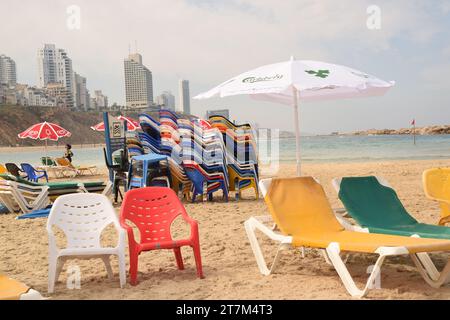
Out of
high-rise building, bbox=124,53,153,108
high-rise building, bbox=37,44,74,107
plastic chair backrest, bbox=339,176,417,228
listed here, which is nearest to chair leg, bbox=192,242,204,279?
plastic chair backrest, bbox=339,176,417,228

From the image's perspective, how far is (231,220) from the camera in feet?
24.0

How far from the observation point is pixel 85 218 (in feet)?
15.2

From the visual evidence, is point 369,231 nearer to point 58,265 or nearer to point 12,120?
point 58,265

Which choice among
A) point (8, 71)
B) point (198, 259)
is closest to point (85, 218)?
point (198, 259)

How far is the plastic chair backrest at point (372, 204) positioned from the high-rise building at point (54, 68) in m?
142

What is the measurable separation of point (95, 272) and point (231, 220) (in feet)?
9.45

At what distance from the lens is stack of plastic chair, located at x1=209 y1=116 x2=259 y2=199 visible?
9.45 metres

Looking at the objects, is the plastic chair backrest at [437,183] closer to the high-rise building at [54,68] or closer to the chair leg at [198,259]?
the chair leg at [198,259]

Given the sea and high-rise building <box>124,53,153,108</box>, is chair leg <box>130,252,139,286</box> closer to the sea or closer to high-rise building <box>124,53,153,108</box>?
the sea

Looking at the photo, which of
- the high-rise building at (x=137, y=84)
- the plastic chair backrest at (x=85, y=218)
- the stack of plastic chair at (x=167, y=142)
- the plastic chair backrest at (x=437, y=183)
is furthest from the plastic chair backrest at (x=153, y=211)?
the high-rise building at (x=137, y=84)

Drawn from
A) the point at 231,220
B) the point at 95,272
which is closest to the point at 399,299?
the point at 95,272

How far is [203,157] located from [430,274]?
5.71m

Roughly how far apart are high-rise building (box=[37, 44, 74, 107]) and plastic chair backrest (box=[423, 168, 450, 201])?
14142cm

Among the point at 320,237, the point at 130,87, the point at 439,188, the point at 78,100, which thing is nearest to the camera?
the point at 320,237
